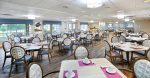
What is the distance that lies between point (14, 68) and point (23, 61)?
633 millimetres

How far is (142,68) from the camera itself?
1.99 meters

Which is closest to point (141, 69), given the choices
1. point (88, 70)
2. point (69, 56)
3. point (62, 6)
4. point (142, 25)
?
point (88, 70)

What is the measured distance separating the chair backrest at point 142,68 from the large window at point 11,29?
10.3m

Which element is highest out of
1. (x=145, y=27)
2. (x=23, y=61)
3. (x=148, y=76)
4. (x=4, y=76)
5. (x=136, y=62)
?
(x=145, y=27)

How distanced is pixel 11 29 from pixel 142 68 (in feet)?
35.6

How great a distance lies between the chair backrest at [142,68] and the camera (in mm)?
1898

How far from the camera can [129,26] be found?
23141 mm

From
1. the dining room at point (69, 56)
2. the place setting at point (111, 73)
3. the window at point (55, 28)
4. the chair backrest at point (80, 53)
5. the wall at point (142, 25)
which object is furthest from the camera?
the window at point (55, 28)

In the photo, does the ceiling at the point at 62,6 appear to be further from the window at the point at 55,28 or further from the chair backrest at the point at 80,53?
the window at the point at 55,28

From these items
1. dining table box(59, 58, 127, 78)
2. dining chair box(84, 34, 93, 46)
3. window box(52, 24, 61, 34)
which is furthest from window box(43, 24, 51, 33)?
dining table box(59, 58, 127, 78)

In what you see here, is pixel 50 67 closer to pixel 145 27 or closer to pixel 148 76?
pixel 148 76

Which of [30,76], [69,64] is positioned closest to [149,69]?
[69,64]

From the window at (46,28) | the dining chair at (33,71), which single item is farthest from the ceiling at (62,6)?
the window at (46,28)

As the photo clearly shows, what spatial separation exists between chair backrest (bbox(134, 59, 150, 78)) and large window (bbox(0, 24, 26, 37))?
1030cm
